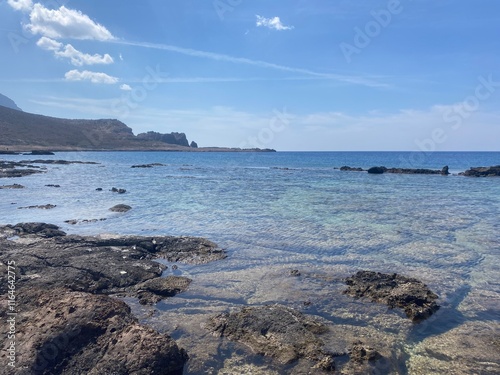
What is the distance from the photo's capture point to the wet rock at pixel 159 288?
11492 millimetres

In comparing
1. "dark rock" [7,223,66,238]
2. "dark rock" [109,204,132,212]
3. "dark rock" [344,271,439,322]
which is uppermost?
"dark rock" [344,271,439,322]

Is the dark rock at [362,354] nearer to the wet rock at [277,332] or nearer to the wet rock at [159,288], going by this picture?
the wet rock at [277,332]

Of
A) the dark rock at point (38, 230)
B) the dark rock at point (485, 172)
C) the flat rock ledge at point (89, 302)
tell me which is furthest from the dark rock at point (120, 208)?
the dark rock at point (485, 172)

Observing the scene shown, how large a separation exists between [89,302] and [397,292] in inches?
351

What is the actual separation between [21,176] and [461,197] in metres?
56.6

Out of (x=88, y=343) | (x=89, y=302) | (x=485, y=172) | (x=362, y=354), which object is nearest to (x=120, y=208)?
(x=89, y=302)

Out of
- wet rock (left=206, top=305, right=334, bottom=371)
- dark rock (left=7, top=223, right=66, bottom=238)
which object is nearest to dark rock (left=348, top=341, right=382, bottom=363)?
wet rock (left=206, top=305, right=334, bottom=371)

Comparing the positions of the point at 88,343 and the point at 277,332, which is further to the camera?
the point at 277,332

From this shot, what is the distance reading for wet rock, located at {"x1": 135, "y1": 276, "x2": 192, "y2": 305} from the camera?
37.7 feet

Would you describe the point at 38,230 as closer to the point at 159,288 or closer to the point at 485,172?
Answer: the point at 159,288

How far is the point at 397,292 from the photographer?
38.1ft

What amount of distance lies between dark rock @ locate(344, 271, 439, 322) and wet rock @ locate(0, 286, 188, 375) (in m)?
6.43

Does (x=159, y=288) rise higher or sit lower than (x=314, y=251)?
lower

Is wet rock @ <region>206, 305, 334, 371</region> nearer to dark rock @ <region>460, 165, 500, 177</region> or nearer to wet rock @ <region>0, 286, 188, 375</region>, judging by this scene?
wet rock @ <region>0, 286, 188, 375</region>
